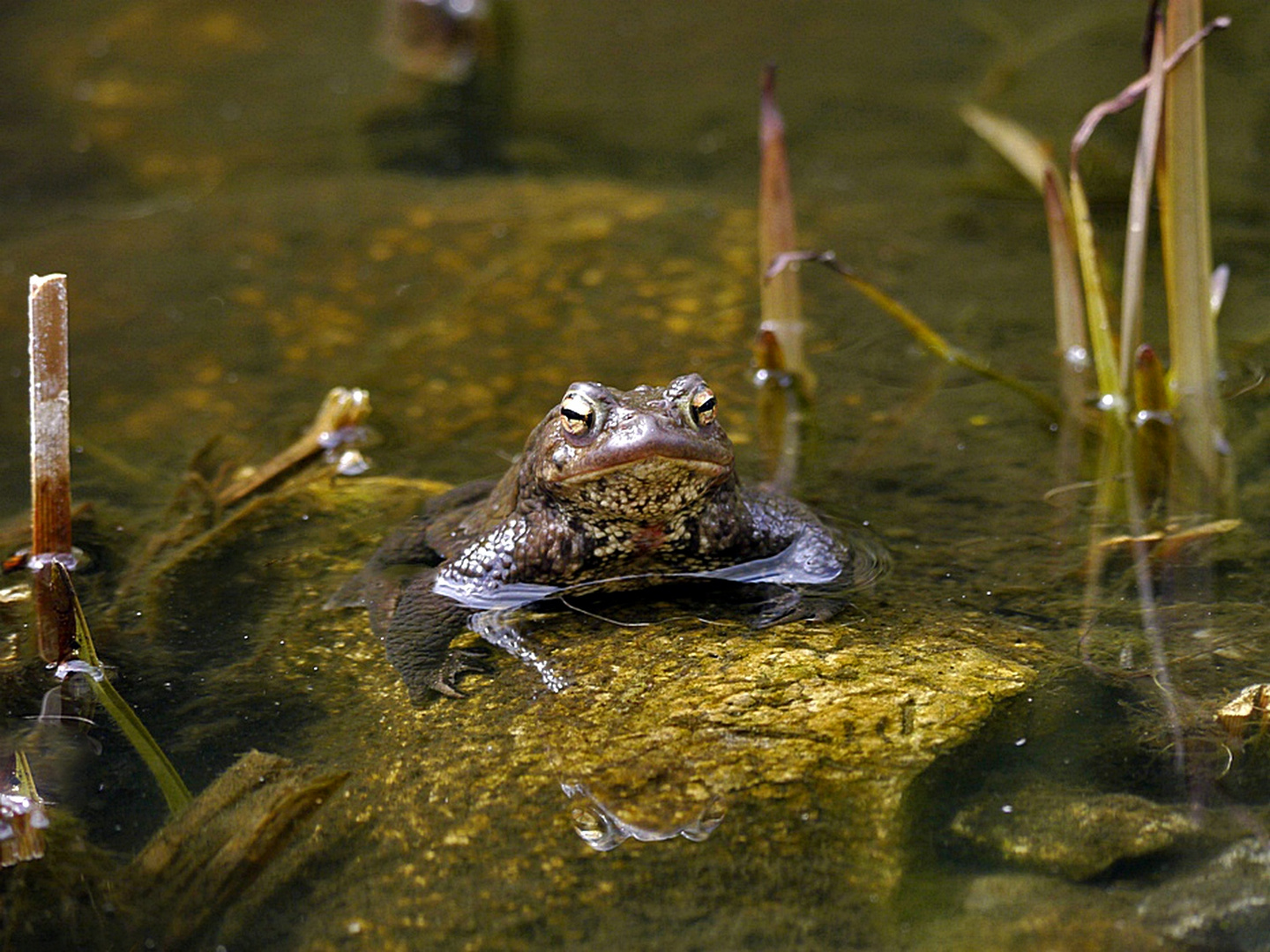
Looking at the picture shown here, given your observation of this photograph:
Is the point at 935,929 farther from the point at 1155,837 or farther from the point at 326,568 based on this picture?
the point at 326,568

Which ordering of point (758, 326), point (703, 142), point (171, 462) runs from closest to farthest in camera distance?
point (171, 462) < point (758, 326) < point (703, 142)

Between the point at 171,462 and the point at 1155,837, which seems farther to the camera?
the point at 171,462

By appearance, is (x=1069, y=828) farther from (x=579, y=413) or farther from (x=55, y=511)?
(x=55, y=511)

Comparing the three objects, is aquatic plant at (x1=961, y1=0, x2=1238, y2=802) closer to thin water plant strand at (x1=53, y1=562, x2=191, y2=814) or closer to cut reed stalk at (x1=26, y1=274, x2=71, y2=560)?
thin water plant strand at (x1=53, y1=562, x2=191, y2=814)

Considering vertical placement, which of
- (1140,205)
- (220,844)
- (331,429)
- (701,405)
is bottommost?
(220,844)

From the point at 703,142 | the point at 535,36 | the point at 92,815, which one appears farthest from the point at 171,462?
the point at 535,36

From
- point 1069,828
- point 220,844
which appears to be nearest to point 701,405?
point 1069,828

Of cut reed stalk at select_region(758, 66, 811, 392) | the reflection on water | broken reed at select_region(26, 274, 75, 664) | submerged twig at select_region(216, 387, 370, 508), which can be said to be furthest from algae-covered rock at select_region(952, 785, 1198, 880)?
submerged twig at select_region(216, 387, 370, 508)
